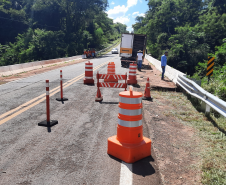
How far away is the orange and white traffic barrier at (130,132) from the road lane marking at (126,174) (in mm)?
174

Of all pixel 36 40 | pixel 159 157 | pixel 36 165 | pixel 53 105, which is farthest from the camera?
pixel 36 40

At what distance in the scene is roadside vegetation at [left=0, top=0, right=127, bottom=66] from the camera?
50938 millimetres

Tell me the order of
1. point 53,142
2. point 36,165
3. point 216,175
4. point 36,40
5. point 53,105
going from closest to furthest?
1. point 216,175
2. point 36,165
3. point 53,142
4. point 53,105
5. point 36,40

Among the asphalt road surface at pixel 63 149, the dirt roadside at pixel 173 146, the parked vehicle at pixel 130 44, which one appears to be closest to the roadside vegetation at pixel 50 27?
the parked vehicle at pixel 130 44

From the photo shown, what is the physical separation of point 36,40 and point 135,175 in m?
52.2

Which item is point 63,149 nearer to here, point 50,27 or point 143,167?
point 143,167

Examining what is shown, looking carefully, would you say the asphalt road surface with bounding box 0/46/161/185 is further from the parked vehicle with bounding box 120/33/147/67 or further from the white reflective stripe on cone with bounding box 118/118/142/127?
the parked vehicle with bounding box 120/33/147/67

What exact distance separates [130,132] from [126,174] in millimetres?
857

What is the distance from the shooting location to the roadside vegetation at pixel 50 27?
5094 centimetres

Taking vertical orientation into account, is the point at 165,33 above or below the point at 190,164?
above

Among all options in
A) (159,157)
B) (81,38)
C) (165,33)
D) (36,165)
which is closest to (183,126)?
(159,157)

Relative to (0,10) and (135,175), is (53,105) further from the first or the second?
(0,10)

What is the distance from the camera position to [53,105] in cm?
790

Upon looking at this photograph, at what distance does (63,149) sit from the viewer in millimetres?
4480
